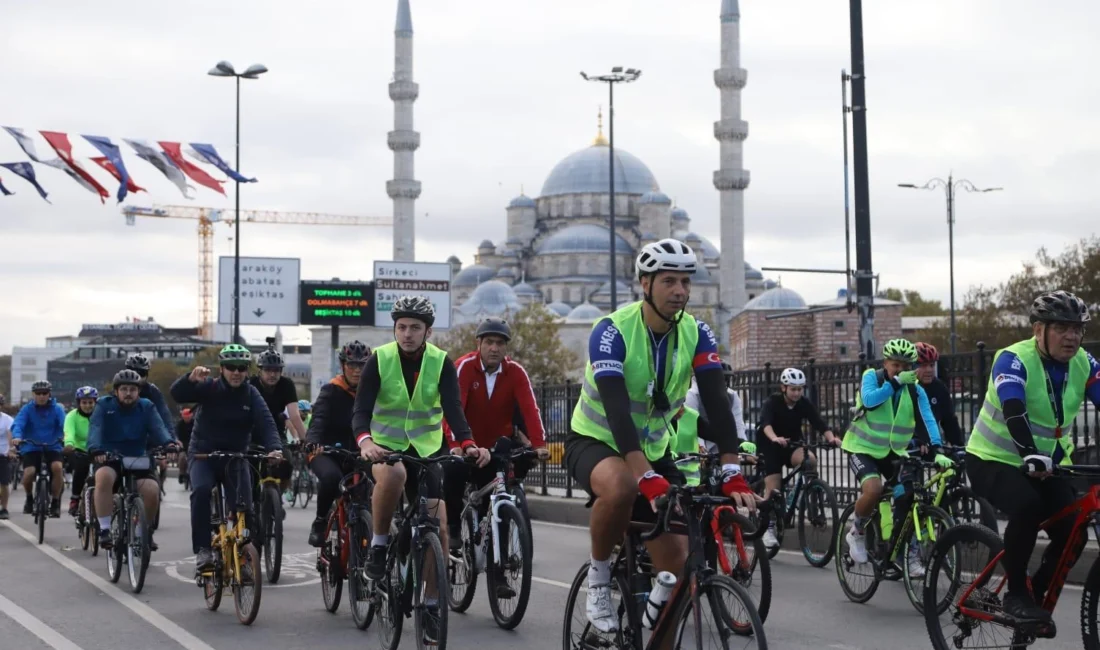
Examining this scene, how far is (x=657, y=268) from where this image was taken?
559cm

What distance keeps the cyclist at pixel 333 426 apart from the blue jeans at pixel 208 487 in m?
0.44

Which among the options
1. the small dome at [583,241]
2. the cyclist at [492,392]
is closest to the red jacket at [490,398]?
the cyclist at [492,392]

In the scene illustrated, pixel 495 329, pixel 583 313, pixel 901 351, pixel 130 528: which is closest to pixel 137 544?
pixel 130 528

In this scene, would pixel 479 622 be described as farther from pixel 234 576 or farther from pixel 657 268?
pixel 657 268

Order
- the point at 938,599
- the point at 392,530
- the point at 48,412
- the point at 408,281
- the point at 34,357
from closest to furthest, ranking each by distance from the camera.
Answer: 1. the point at 938,599
2. the point at 392,530
3. the point at 48,412
4. the point at 408,281
5. the point at 34,357

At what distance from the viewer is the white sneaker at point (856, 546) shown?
934 cm

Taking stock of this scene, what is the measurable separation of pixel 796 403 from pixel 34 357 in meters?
170

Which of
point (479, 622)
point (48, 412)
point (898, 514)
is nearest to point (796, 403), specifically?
point (898, 514)

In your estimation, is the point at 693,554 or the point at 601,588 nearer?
the point at 693,554

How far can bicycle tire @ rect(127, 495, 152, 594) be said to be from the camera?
1020cm

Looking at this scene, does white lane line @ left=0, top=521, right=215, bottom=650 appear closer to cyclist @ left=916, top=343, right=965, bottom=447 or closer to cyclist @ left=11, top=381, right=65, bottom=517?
cyclist @ left=11, top=381, right=65, bottom=517

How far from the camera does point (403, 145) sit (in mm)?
90812

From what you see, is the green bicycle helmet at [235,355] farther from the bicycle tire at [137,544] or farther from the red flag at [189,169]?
the red flag at [189,169]

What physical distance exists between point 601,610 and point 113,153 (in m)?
25.0
